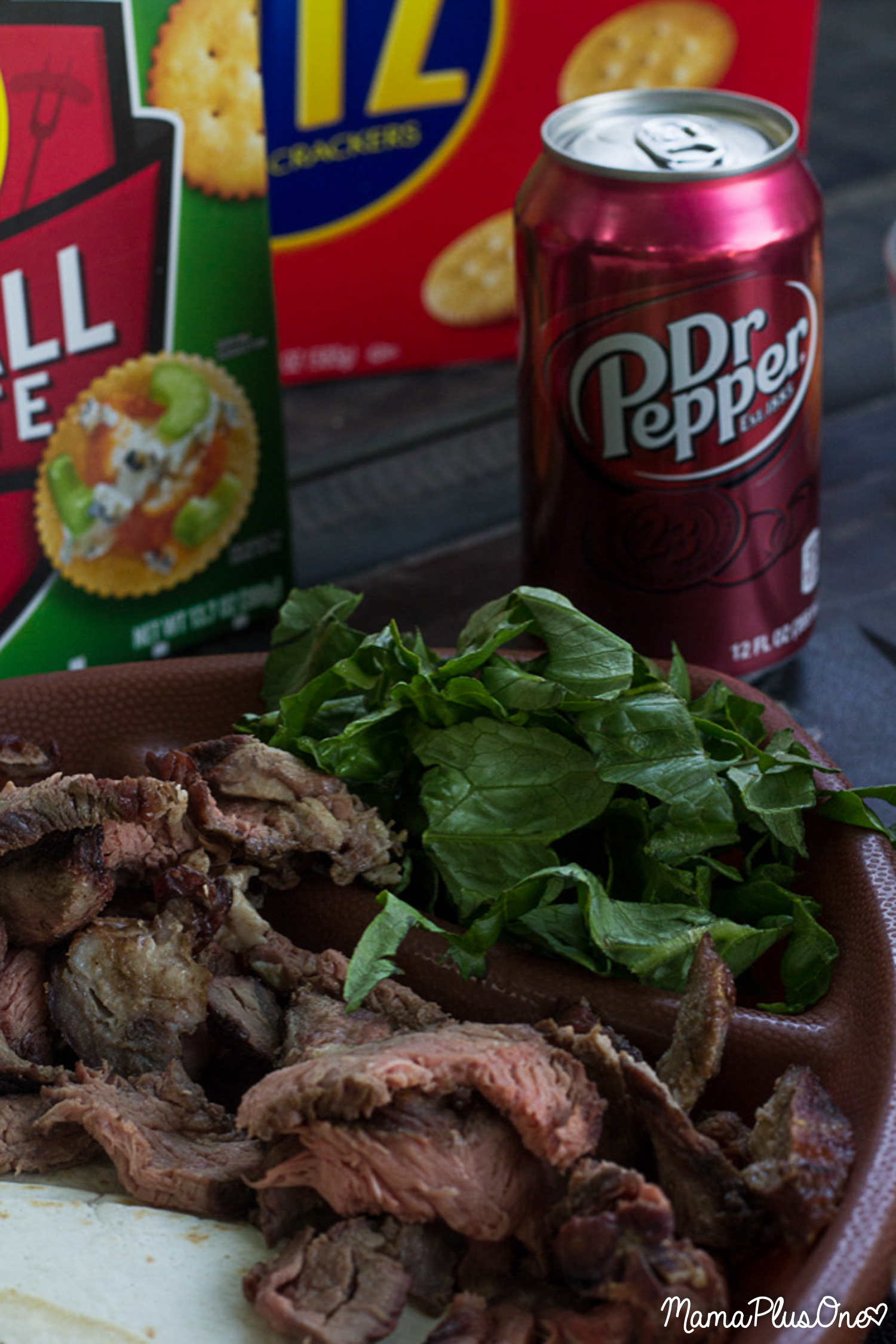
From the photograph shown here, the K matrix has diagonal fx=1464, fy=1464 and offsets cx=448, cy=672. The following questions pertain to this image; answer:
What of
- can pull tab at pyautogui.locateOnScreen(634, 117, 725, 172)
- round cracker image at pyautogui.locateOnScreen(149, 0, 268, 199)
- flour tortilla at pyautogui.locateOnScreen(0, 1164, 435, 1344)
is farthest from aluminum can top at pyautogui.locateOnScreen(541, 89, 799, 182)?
flour tortilla at pyautogui.locateOnScreen(0, 1164, 435, 1344)

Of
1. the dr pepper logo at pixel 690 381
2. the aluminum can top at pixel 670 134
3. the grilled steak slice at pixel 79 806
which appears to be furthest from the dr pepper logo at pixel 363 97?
the grilled steak slice at pixel 79 806

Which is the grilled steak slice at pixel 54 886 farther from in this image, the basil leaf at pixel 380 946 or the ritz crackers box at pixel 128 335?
the ritz crackers box at pixel 128 335

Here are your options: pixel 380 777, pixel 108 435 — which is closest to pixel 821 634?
pixel 380 777

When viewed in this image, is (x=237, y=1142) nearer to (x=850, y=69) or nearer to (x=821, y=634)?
(x=821, y=634)

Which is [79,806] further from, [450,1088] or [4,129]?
[4,129]

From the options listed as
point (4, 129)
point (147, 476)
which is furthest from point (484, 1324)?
point (4, 129)

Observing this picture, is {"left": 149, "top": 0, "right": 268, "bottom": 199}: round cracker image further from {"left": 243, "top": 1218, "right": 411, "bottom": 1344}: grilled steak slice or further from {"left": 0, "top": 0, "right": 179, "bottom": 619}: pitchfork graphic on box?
{"left": 243, "top": 1218, "right": 411, "bottom": 1344}: grilled steak slice
